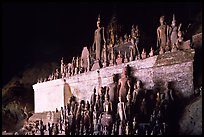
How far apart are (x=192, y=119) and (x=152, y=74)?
308cm

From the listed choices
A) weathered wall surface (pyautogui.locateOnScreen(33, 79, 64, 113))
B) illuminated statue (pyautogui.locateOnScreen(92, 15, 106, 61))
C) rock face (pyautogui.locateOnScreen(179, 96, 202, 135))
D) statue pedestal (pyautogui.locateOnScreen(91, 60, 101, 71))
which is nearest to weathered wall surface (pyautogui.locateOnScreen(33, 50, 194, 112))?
weathered wall surface (pyautogui.locateOnScreen(33, 79, 64, 113))

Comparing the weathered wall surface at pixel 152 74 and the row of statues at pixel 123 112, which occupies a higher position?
the weathered wall surface at pixel 152 74

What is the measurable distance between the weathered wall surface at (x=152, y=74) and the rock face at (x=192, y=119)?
3.07 ft

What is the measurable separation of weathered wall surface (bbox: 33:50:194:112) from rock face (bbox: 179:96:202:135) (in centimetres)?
93

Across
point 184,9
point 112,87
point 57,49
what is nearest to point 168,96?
point 112,87

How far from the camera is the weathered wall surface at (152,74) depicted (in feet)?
40.3

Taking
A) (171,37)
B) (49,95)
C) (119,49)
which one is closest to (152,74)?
(171,37)

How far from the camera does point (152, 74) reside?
44.4ft

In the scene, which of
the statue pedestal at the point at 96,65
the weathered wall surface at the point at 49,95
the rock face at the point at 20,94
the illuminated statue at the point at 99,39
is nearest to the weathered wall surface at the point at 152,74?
the weathered wall surface at the point at 49,95

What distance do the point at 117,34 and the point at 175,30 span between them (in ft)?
24.2

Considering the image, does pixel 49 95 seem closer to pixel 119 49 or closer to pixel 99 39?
pixel 99 39

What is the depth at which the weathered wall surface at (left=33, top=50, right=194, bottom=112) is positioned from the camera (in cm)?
1228

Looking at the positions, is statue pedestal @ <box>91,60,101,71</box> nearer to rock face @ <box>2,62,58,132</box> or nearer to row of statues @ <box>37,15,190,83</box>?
row of statues @ <box>37,15,190,83</box>

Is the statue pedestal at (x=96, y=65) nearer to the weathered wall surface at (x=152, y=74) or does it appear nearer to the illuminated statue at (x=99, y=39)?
the weathered wall surface at (x=152, y=74)
